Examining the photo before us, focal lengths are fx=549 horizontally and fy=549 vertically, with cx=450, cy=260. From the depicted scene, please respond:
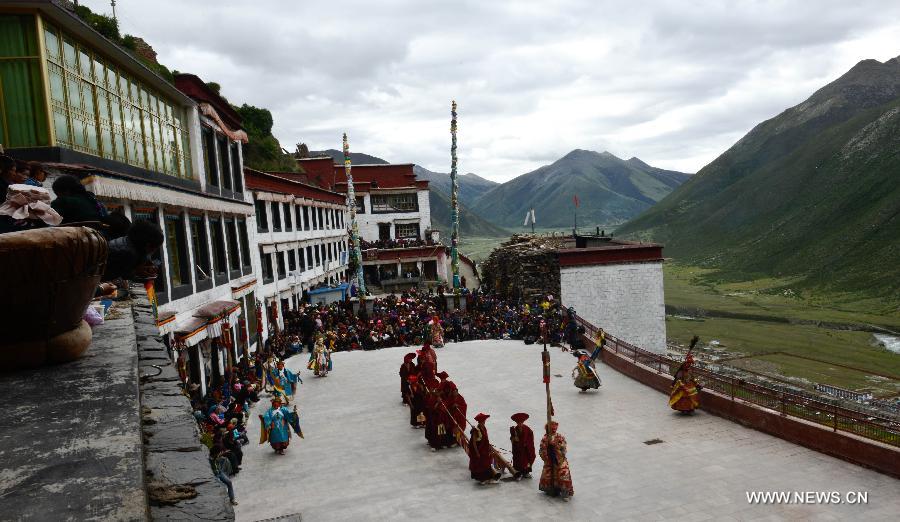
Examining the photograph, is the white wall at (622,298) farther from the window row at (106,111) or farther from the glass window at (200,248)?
the window row at (106,111)

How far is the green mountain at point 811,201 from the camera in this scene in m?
77.7

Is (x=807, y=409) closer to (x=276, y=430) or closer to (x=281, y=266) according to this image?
(x=276, y=430)

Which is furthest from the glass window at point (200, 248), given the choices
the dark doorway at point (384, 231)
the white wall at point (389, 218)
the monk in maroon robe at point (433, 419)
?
the dark doorway at point (384, 231)

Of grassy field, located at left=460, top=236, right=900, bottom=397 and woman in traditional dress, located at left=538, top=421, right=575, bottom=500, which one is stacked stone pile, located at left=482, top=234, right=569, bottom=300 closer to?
grassy field, located at left=460, top=236, right=900, bottom=397

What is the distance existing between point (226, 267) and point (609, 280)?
17810 mm

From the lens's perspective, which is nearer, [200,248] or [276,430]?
[276,430]

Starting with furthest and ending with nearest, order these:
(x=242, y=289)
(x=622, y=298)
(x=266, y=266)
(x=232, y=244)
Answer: (x=622, y=298) < (x=266, y=266) < (x=232, y=244) < (x=242, y=289)

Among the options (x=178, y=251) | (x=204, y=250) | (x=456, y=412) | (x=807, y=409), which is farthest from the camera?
(x=204, y=250)

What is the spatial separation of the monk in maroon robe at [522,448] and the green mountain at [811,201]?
222 ft

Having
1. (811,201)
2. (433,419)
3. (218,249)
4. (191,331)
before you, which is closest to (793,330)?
(433,419)

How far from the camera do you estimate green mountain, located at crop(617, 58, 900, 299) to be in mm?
77688

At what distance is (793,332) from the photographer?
1853 inches

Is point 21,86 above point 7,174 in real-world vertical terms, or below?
above

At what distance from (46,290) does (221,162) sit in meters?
19.8
